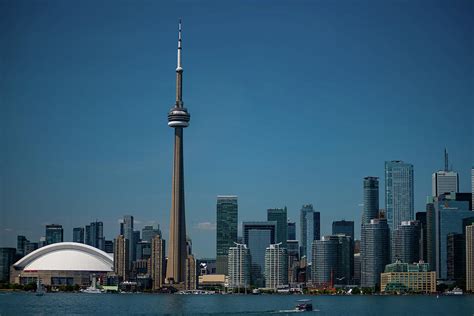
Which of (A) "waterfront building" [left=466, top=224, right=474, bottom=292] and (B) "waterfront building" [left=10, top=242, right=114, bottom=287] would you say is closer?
(A) "waterfront building" [left=466, top=224, right=474, bottom=292]

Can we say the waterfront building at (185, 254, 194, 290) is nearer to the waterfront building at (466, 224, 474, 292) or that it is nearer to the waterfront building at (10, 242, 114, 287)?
the waterfront building at (10, 242, 114, 287)

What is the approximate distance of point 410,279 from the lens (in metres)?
176

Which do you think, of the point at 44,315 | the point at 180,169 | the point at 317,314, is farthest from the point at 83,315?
the point at 180,169

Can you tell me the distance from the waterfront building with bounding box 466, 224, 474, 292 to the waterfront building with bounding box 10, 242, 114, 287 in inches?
2970

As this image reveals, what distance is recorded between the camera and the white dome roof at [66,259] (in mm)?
187375

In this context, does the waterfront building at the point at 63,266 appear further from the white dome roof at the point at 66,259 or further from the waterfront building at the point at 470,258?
the waterfront building at the point at 470,258

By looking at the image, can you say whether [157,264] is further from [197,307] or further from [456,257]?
[197,307]

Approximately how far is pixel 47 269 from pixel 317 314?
372ft

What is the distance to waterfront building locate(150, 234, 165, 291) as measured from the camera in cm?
18325

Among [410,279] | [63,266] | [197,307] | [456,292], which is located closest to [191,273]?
[63,266]

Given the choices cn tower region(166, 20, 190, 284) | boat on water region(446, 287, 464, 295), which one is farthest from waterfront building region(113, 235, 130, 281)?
boat on water region(446, 287, 464, 295)

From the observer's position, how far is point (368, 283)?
198 meters

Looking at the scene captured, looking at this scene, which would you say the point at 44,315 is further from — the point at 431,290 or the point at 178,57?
the point at 431,290

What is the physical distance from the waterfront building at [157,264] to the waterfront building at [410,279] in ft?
150
